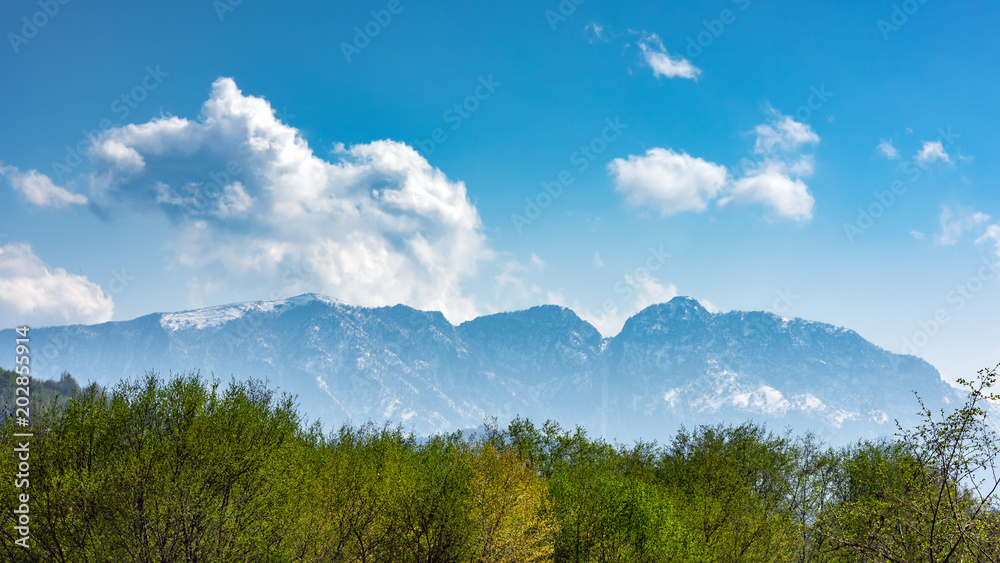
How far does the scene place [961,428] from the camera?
1383 centimetres

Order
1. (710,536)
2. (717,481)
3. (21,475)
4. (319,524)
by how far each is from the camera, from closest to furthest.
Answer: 1. (21,475)
2. (319,524)
3. (710,536)
4. (717,481)

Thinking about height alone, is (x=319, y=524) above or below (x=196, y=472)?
below

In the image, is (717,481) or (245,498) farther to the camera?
(717,481)

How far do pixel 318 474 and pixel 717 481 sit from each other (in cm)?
4280

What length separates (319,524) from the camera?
35.3m

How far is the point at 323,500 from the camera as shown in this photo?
38.3 m

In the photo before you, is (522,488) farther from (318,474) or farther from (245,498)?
(245,498)

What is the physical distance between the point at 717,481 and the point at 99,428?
2257 inches

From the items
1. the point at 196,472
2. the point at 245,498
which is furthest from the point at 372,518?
the point at 196,472

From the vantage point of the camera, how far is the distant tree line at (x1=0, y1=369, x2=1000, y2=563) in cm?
2867

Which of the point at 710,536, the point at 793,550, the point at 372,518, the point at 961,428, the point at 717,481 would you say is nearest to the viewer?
the point at 961,428

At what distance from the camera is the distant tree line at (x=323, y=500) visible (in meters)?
28.7

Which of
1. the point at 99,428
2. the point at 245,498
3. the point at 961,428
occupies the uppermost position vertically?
the point at 961,428

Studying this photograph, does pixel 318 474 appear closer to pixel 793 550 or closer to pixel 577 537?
pixel 577 537
